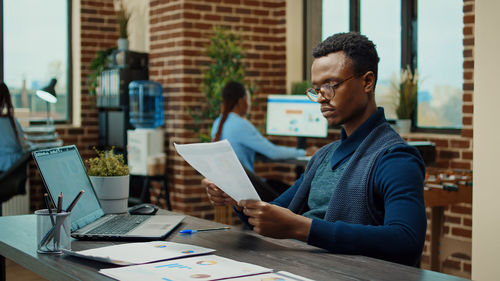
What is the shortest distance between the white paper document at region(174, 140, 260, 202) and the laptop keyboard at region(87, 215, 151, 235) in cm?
38

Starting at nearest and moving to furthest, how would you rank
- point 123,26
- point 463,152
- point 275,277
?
point 275,277
point 463,152
point 123,26

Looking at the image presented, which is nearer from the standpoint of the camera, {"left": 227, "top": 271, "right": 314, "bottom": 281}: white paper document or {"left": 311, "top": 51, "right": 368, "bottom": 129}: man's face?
{"left": 227, "top": 271, "right": 314, "bottom": 281}: white paper document

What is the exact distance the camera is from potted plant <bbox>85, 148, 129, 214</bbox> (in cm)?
227

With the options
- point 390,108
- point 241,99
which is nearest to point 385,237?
point 241,99

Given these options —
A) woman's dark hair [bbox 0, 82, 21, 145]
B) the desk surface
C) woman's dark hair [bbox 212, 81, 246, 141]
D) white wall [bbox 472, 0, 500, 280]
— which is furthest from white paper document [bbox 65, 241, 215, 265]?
woman's dark hair [bbox 0, 82, 21, 145]

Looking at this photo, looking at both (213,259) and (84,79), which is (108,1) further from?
(213,259)

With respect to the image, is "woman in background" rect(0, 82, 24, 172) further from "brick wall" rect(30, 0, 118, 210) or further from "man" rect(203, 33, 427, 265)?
"man" rect(203, 33, 427, 265)

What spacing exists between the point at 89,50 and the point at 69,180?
4491 millimetres

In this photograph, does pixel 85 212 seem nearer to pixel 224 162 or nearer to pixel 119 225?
pixel 119 225

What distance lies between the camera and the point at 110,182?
89.2 inches

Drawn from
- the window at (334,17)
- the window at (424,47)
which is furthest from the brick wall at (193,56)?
the window at (424,47)

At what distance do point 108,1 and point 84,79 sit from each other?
82cm

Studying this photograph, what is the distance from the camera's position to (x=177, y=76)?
5375mm

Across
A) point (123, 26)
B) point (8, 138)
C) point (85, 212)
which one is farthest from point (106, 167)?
point (123, 26)
